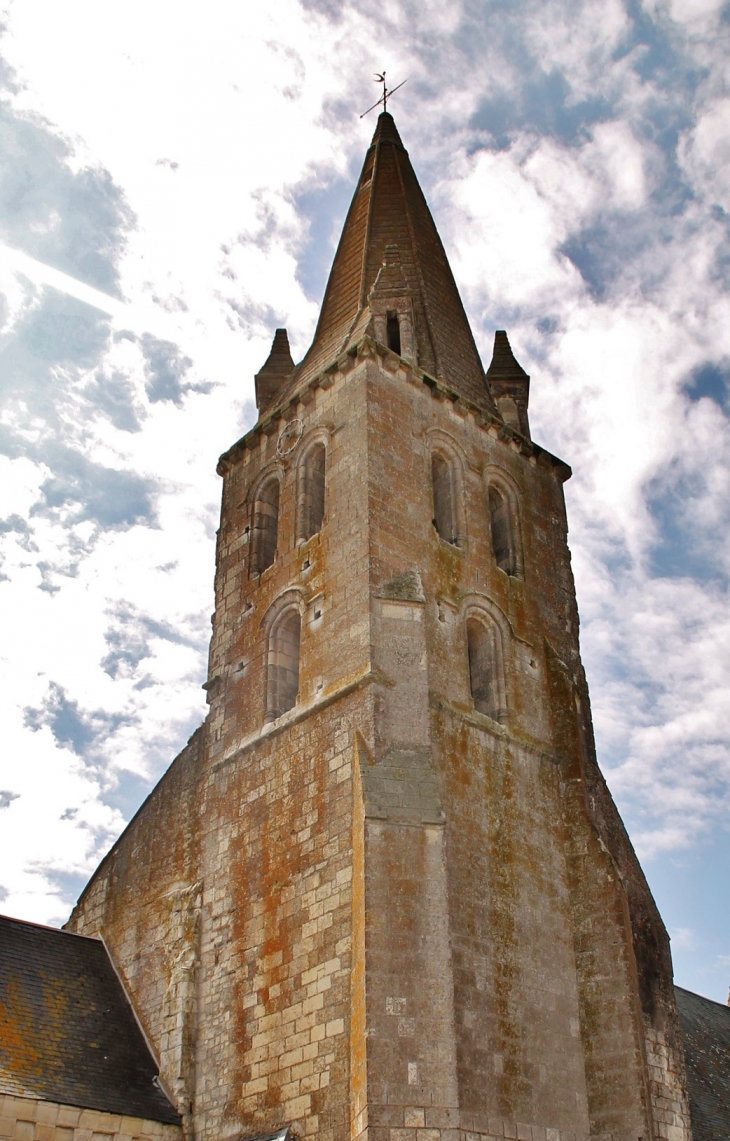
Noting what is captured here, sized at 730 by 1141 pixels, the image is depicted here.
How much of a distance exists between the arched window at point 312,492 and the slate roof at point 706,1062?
32.1ft

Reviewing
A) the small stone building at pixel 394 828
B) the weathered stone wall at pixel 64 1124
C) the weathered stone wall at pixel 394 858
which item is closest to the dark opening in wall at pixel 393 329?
the small stone building at pixel 394 828

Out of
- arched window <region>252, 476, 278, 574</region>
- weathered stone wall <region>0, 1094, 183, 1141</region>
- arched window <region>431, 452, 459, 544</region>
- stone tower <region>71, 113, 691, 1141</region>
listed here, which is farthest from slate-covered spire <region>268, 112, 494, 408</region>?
weathered stone wall <region>0, 1094, 183, 1141</region>

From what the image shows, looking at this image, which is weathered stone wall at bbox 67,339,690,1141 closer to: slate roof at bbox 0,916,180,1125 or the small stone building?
the small stone building

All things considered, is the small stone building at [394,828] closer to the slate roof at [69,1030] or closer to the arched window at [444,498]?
the arched window at [444,498]

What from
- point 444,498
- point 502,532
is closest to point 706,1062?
point 502,532

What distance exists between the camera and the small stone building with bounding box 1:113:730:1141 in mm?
12109

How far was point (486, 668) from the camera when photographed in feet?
51.6

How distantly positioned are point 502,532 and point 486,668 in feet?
9.13

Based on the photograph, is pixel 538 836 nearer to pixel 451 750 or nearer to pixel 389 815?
pixel 451 750

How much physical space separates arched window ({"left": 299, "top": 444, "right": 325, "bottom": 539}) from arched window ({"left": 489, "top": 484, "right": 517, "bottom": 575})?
8.45 ft

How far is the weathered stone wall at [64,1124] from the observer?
1218cm

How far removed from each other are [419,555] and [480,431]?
3.39m

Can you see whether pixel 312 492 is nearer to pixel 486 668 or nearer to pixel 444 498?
pixel 444 498

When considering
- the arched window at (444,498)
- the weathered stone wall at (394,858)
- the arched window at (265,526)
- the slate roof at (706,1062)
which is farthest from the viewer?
the arched window at (265,526)
